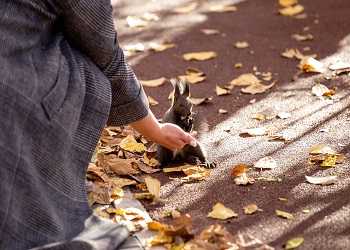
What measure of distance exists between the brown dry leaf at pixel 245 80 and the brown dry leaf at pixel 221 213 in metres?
2.23

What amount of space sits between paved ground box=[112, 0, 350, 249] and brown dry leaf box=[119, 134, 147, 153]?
39 centimetres

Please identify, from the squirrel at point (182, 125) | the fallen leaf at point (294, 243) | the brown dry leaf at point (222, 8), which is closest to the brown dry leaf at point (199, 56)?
the brown dry leaf at point (222, 8)

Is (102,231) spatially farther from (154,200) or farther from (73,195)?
(154,200)

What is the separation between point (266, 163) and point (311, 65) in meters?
1.93

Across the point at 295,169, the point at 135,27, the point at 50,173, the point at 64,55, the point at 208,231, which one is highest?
the point at 64,55

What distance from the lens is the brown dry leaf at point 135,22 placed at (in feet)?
24.3

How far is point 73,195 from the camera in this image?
10.1 feet

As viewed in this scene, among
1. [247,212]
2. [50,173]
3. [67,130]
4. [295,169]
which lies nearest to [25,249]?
[50,173]

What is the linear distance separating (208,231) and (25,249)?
832mm

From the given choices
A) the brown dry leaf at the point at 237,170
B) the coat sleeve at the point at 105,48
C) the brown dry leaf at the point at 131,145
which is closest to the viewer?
the coat sleeve at the point at 105,48

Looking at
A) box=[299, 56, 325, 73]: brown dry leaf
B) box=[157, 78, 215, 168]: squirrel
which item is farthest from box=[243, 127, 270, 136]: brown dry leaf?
box=[299, 56, 325, 73]: brown dry leaf

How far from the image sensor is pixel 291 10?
7355mm

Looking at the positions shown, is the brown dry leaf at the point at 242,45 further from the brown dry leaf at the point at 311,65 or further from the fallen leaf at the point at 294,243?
the fallen leaf at the point at 294,243

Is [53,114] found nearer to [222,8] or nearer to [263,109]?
[263,109]
